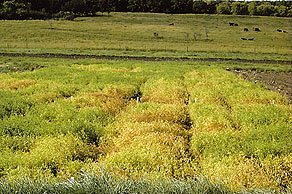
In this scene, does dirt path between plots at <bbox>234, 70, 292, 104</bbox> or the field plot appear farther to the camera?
dirt path between plots at <bbox>234, 70, 292, 104</bbox>

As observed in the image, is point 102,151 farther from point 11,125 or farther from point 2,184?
point 2,184

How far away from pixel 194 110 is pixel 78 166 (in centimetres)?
850

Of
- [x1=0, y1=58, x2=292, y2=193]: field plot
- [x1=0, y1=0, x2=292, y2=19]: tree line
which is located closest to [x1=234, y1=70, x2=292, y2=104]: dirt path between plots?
[x1=0, y1=58, x2=292, y2=193]: field plot

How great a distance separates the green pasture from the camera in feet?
222

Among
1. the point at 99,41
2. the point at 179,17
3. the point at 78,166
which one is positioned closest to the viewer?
the point at 78,166

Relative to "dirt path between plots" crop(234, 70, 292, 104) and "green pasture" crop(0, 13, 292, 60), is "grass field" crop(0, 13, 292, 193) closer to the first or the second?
"dirt path between plots" crop(234, 70, 292, 104)

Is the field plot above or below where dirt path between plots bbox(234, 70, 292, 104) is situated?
above

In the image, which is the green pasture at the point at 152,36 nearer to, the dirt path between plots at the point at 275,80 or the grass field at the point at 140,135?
the dirt path between plots at the point at 275,80

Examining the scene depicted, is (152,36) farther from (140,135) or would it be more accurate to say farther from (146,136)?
(146,136)

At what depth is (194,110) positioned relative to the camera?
63.9 feet

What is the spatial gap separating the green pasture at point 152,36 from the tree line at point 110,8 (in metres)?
9.01

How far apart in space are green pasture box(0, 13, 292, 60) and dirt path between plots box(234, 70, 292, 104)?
63.3 feet

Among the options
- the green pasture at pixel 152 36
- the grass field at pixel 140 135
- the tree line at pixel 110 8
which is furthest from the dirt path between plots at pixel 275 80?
the tree line at pixel 110 8

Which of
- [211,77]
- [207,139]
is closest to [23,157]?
[207,139]
